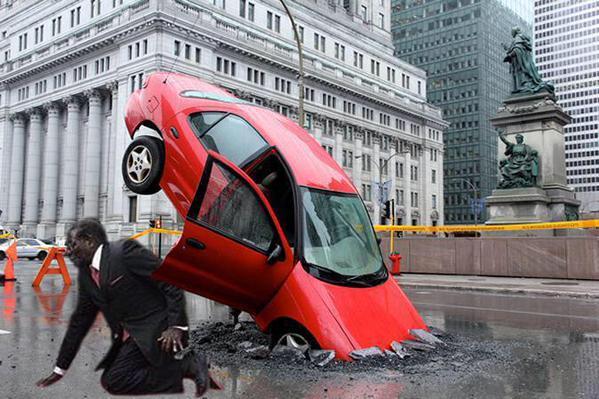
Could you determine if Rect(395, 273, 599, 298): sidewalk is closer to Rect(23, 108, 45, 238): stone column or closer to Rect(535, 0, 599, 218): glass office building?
Rect(23, 108, 45, 238): stone column

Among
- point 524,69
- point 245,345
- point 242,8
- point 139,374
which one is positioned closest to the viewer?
point 139,374

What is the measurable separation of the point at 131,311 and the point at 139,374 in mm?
326

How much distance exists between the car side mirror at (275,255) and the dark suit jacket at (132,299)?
2895 mm

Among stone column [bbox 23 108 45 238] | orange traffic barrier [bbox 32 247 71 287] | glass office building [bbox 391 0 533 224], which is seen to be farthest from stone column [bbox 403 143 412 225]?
orange traffic barrier [bbox 32 247 71 287]

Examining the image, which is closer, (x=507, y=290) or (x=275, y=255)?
(x=275, y=255)

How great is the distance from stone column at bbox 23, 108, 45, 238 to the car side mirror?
65984 mm

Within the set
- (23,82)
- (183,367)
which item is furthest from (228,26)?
(183,367)

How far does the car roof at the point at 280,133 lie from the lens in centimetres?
678

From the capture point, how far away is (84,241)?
2.96 m

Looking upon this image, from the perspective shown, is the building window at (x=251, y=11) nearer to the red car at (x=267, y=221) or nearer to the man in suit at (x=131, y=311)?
the red car at (x=267, y=221)

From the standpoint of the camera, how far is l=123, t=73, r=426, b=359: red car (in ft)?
18.0

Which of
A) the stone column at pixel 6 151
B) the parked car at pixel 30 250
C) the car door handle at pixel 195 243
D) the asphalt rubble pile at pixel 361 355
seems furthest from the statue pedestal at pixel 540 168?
the stone column at pixel 6 151

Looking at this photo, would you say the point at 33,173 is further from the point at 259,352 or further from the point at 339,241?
the point at 339,241

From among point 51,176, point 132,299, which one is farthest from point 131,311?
point 51,176
